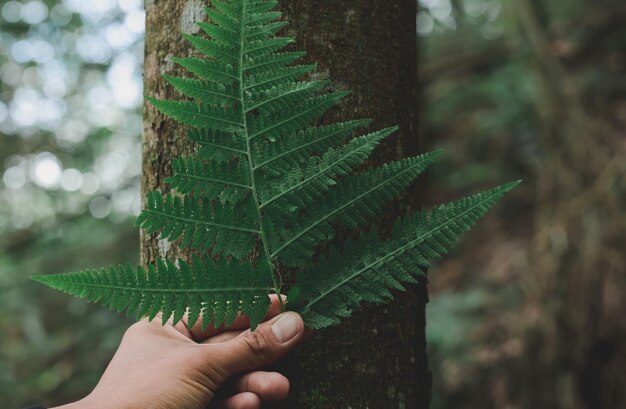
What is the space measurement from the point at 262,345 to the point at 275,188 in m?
0.32

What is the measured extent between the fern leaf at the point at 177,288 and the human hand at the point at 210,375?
6cm

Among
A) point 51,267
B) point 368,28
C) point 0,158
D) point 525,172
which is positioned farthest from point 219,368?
point 0,158

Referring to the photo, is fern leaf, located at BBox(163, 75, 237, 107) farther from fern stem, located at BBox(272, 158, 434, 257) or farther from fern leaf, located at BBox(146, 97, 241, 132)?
fern stem, located at BBox(272, 158, 434, 257)

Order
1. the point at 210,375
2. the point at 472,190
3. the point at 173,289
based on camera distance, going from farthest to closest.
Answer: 1. the point at 472,190
2. the point at 210,375
3. the point at 173,289

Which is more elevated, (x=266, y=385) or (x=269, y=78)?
(x=269, y=78)

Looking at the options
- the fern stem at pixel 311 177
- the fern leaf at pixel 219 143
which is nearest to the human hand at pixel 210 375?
the fern stem at pixel 311 177

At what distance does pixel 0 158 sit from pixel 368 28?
7181 millimetres

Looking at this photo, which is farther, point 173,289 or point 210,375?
point 210,375

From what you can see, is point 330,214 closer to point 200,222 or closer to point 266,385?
point 200,222

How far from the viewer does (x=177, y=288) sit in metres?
1.00

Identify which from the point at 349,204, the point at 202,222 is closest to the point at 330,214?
the point at 349,204

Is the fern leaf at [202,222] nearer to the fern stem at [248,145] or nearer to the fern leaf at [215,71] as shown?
the fern stem at [248,145]

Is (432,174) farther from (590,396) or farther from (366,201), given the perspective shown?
(366,201)

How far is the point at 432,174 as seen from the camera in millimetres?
8359
